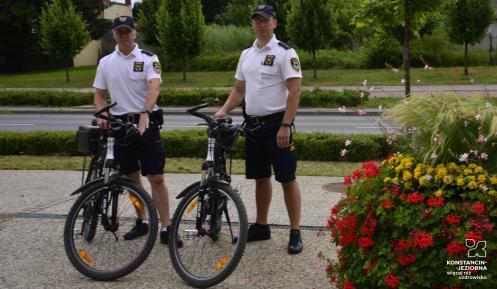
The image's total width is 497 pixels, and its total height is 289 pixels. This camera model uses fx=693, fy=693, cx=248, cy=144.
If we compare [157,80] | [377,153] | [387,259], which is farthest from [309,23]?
[387,259]

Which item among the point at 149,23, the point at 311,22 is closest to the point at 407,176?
the point at 311,22

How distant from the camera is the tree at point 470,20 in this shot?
27812 mm

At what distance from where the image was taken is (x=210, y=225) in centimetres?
491

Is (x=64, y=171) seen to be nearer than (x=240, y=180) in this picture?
No

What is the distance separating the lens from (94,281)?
4781 mm

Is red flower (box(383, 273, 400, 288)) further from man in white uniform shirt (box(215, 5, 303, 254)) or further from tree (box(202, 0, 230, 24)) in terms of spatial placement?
tree (box(202, 0, 230, 24))

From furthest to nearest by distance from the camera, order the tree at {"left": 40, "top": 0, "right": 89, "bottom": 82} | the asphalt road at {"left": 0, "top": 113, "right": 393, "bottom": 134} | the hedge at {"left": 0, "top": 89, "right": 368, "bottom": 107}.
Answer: the tree at {"left": 40, "top": 0, "right": 89, "bottom": 82}, the hedge at {"left": 0, "top": 89, "right": 368, "bottom": 107}, the asphalt road at {"left": 0, "top": 113, "right": 393, "bottom": 134}

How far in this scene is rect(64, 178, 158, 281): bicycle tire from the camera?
4812 millimetres

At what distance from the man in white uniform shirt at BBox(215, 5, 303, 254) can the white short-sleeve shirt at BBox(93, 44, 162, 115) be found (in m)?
0.68

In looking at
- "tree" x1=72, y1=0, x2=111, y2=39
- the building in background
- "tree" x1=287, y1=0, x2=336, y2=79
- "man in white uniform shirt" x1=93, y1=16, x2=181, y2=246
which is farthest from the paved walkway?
the building in background

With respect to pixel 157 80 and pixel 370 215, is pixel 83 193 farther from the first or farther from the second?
pixel 370 215

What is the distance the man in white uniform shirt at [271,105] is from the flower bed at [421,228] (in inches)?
52.8

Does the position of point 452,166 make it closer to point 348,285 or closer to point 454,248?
point 454,248

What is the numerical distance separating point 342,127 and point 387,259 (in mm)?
13542
